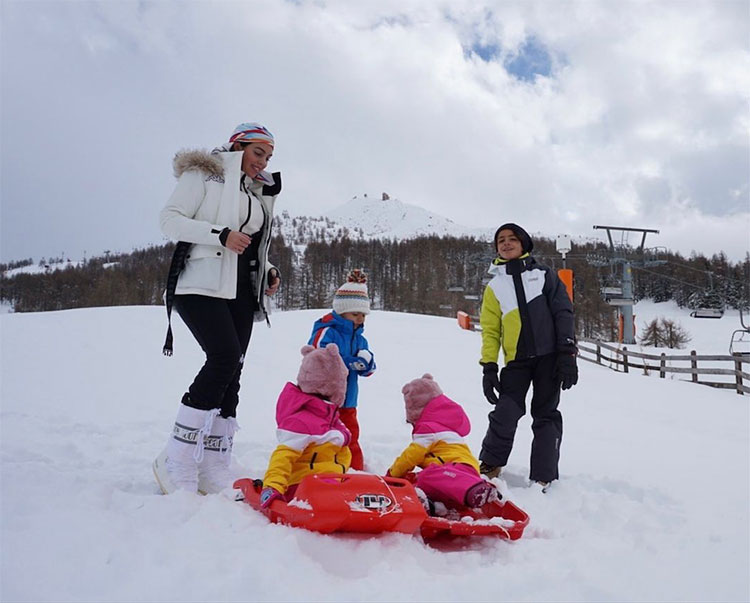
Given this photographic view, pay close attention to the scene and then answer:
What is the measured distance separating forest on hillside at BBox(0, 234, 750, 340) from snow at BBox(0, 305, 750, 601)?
46.0 metres

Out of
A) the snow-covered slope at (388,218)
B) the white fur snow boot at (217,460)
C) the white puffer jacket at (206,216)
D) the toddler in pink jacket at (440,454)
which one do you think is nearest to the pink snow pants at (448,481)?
the toddler in pink jacket at (440,454)

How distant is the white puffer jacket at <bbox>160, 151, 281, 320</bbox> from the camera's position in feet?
7.84

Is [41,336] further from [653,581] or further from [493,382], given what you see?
[653,581]

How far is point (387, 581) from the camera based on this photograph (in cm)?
155

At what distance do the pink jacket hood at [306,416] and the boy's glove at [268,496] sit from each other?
34cm

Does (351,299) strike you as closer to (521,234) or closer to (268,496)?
(521,234)

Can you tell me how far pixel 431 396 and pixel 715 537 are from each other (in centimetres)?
143

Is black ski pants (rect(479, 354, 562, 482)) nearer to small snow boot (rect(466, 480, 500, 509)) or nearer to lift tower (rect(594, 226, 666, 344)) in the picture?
small snow boot (rect(466, 480, 500, 509))

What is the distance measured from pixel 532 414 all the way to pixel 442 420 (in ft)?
2.54

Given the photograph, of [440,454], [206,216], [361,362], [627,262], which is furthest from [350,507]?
[627,262]

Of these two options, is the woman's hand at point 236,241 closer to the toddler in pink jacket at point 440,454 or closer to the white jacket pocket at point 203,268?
the white jacket pocket at point 203,268

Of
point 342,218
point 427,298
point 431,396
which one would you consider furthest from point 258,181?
point 342,218

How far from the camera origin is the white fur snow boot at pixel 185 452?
7.66 feet

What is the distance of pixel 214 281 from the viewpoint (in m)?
2.41
